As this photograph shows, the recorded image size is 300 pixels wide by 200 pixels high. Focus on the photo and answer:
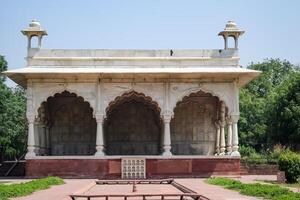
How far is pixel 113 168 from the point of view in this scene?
802 inches

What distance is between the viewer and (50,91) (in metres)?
20.9

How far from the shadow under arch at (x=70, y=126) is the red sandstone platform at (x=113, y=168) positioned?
393cm

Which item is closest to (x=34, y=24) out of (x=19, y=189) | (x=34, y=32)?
(x=34, y=32)

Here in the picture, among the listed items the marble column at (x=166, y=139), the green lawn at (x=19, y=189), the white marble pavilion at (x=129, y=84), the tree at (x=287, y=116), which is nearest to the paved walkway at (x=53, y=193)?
the green lawn at (x=19, y=189)

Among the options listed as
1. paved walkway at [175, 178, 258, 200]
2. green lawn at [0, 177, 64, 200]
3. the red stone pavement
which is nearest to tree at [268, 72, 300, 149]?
the red stone pavement

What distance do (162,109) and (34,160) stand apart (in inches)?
216

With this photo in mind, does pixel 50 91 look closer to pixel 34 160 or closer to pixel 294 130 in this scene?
pixel 34 160

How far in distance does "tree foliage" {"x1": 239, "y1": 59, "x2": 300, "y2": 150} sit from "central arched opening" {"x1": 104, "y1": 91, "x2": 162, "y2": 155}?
1128 cm

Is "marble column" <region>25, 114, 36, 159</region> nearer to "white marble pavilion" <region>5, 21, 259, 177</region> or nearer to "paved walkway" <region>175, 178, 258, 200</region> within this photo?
"white marble pavilion" <region>5, 21, 259, 177</region>

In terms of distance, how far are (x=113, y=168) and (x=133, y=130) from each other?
467cm

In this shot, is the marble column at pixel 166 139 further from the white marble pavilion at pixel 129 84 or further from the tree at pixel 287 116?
the tree at pixel 287 116

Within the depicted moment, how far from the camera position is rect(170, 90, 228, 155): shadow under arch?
24672 mm

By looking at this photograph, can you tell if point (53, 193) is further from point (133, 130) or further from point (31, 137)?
point (133, 130)

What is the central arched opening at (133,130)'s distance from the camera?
24.7 meters
